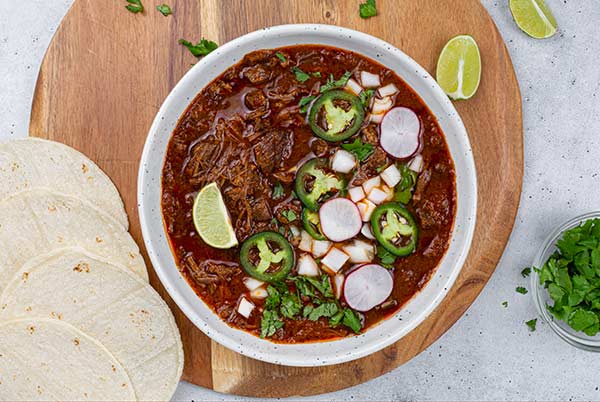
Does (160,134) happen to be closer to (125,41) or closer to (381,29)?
(125,41)

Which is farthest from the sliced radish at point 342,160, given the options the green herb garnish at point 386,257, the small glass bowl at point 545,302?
the small glass bowl at point 545,302

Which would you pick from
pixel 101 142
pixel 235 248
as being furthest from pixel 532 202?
pixel 101 142

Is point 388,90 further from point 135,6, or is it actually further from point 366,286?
point 135,6

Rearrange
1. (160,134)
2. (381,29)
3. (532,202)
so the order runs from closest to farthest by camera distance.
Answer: (160,134) < (381,29) < (532,202)

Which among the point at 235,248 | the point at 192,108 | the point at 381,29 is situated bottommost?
the point at 235,248

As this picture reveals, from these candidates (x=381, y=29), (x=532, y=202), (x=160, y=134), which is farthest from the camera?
(x=532, y=202)

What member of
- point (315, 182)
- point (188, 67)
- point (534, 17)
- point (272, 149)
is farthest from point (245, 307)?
point (534, 17)

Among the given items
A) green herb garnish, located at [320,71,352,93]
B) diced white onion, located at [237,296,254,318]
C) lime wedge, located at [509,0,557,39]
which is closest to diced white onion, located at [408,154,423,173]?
green herb garnish, located at [320,71,352,93]
